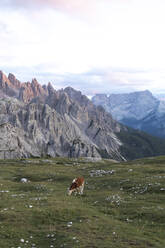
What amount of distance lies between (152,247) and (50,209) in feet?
33.8

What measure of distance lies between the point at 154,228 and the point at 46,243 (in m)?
8.69

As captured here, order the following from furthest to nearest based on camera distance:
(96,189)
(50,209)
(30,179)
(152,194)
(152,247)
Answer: (30,179) < (96,189) < (152,194) < (50,209) < (152,247)

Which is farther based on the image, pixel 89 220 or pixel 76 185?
pixel 76 185

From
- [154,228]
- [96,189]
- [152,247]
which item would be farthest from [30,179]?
[152,247]

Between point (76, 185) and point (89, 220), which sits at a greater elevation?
point (76, 185)

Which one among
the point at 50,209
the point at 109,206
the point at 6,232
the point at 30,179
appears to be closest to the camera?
the point at 6,232

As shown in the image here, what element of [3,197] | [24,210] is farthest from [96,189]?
[24,210]

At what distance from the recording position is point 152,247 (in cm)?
1775

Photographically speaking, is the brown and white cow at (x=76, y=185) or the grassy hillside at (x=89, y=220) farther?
the brown and white cow at (x=76, y=185)

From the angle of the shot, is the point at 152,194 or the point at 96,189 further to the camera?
the point at 96,189

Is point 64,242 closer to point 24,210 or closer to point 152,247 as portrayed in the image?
point 152,247

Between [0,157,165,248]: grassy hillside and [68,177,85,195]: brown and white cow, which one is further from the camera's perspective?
[68,177,85,195]: brown and white cow

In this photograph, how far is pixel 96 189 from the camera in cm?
3869

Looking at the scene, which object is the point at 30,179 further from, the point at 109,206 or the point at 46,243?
the point at 46,243
